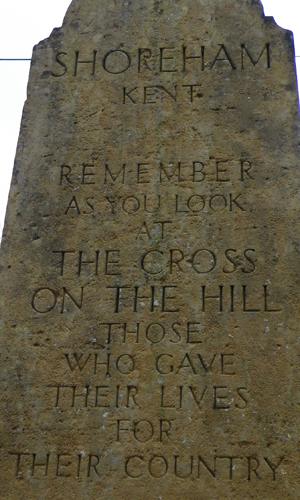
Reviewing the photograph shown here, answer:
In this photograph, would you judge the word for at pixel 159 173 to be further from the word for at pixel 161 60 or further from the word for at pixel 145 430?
the word for at pixel 145 430

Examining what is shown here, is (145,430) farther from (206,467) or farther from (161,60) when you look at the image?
(161,60)

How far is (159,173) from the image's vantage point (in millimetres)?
5035

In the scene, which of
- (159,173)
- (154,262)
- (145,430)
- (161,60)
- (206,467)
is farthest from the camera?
(161,60)

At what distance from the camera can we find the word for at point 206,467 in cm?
423

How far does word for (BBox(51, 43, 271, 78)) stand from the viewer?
534cm

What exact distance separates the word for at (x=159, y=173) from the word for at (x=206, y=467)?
1818 mm

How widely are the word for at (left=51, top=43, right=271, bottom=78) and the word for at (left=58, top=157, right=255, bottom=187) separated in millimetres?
782

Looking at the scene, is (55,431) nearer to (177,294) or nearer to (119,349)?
(119,349)

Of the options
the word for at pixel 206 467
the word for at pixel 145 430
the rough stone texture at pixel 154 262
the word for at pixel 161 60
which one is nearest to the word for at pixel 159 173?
the rough stone texture at pixel 154 262

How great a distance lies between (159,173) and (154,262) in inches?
25.9

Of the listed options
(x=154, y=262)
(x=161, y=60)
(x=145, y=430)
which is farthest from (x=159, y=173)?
(x=145, y=430)

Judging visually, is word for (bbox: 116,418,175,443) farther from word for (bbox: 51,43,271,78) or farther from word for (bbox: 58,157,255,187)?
word for (bbox: 51,43,271,78)

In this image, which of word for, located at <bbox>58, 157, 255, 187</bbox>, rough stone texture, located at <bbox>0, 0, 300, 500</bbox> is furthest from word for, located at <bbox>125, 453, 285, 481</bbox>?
word for, located at <bbox>58, 157, 255, 187</bbox>

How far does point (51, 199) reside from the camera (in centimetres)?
510
